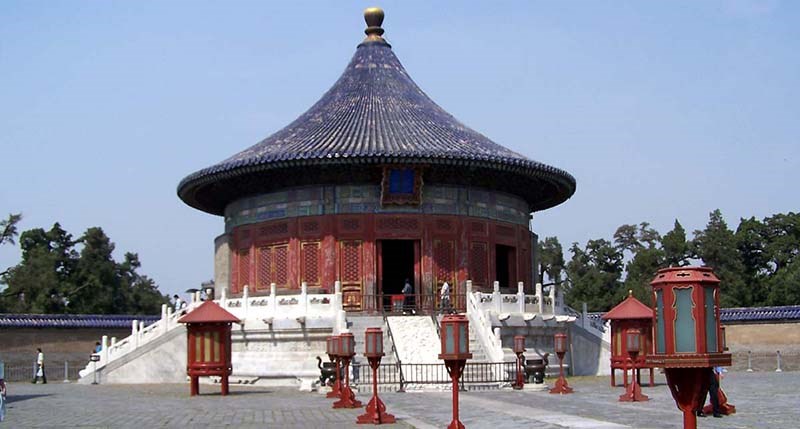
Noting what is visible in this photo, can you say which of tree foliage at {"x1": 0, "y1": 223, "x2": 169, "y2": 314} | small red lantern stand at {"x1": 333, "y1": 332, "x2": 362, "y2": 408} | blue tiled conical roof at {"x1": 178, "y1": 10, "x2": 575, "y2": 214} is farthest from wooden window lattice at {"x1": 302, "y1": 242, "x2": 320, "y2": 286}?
tree foliage at {"x1": 0, "y1": 223, "x2": 169, "y2": 314}

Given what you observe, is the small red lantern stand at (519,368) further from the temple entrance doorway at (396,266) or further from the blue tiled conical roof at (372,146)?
the temple entrance doorway at (396,266)

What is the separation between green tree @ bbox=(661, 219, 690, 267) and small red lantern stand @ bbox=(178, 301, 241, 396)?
36654mm

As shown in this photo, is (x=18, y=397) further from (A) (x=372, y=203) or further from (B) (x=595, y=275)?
(B) (x=595, y=275)

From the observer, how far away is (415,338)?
1032 inches

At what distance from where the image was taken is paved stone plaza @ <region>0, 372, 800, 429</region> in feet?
47.1

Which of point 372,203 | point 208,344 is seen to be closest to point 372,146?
point 372,203

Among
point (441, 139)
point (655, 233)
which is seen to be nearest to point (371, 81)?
point (441, 139)

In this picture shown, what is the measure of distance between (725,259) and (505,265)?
2255 centimetres

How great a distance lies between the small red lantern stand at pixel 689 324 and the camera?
7.33 meters

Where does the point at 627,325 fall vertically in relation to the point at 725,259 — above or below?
below

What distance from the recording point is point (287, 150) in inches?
1216

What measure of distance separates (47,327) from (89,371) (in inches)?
297

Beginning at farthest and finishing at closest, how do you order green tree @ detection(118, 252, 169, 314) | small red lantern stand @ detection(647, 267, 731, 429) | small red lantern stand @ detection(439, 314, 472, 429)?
green tree @ detection(118, 252, 169, 314), small red lantern stand @ detection(439, 314, 472, 429), small red lantern stand @ detection(647, 267, 731, 429)

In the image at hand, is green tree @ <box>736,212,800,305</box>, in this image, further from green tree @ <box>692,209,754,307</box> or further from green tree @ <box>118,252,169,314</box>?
green tree @ <box>118,252,169,314</box>
